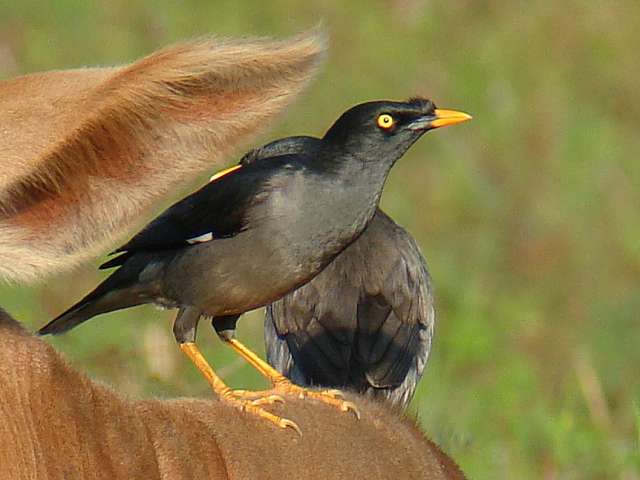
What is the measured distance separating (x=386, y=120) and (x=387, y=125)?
25 mm

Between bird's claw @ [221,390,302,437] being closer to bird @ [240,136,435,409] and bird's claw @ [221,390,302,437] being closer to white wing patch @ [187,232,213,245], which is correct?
white wing patch @ [187,232,213,245]

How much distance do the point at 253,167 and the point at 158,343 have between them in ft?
9.70

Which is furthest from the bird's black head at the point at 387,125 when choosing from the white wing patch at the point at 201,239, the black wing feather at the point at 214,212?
the white wing patch at the point at 201,239

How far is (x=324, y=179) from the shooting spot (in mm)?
4457

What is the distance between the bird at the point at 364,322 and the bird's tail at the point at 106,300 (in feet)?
Answer: 3.80

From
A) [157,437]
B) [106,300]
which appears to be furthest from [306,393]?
[106,300]

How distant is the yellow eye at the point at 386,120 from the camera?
478 cm

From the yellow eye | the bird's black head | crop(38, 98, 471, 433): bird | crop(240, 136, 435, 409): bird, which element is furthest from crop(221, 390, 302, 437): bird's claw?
crop(240, 136, 435, 409): bird

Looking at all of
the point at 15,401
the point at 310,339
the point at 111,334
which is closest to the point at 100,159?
the point at 15,401

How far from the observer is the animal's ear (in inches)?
96.3

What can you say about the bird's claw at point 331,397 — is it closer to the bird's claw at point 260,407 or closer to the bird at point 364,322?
the bird's claw at point 260,407

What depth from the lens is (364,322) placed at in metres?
6.21

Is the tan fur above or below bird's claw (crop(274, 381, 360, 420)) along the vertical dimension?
above

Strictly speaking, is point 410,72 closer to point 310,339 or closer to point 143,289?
point 310,339
